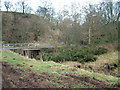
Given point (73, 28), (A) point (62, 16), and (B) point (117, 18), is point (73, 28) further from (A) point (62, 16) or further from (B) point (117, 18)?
(B) point (117, 18)

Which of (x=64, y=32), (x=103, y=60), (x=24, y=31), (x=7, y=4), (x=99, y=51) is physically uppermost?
(x=7, y=4)

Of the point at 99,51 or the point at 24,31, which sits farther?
the point at 24,31

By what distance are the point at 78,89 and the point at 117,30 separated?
18243 millimetres

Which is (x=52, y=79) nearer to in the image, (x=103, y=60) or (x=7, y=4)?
(x=103, y=60)

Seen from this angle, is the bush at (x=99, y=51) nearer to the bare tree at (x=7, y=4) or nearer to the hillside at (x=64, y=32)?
the hillside at (x=64, y=32)

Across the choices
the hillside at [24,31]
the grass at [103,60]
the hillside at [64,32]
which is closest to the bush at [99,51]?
the grass at [103,60]

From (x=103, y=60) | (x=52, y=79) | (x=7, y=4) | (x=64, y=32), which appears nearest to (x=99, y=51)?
(x=103, y=60)

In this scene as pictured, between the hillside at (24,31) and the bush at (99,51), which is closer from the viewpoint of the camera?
the bush at (99,51)

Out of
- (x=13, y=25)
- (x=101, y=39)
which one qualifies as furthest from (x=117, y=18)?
(x=13, y=25)

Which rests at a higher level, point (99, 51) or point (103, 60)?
point (99, 51)

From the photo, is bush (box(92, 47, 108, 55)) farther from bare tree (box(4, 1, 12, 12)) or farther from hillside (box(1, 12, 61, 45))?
bare tree (box(4, 1, 12, 12))

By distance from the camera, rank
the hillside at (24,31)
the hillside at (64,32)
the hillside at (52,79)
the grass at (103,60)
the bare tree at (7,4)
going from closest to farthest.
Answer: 1. the hillside at (52,79)
2. the grass at (103,60)
3. the hillside at (64,32)
4. the hillside at (24,31)
5. the bare tree at (7,4)

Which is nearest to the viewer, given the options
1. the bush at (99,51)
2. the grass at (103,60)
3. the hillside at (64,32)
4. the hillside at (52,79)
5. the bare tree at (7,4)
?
the hillside at (52,79)

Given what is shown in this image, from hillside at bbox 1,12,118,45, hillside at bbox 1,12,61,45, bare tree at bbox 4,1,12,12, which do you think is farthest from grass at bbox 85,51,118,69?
bare tree at bbox 4,1,12,12
